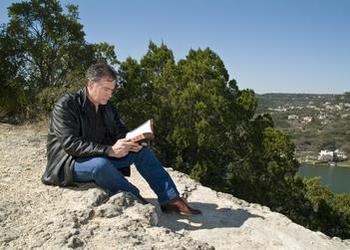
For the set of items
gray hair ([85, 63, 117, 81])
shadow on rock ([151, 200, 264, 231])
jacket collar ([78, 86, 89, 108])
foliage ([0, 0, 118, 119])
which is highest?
foliage ([0, 0, 118, 119])

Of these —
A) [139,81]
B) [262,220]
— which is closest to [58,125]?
[262,220]

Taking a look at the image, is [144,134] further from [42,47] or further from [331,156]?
[331,156]

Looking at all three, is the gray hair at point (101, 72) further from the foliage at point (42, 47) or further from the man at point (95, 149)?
the foliage at point (42, 47)

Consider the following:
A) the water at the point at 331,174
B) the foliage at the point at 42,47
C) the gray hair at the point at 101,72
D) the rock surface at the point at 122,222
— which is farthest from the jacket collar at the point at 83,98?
the water at the point at 331,174

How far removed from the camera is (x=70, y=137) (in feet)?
12.4

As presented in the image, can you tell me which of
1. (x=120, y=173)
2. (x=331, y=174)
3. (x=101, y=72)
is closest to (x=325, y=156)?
(x=331, y=174)

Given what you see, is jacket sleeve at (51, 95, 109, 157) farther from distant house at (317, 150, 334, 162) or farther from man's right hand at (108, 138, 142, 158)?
distant house at (317, 150, 334, 162)

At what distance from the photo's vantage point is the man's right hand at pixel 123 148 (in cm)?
374

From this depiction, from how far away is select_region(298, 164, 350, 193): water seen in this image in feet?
201

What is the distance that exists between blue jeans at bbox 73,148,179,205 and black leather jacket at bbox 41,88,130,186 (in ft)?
0.23

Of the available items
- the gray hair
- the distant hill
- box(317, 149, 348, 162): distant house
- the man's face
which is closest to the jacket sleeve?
the man's face

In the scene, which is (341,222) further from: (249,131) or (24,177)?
(24,177)

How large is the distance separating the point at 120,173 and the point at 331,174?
73.5m

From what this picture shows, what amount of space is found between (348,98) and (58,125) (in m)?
167
